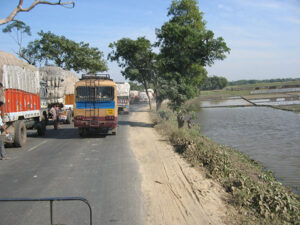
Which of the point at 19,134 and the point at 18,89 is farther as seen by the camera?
the point at 18,89

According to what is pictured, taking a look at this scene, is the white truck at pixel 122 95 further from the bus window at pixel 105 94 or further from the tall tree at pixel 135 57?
the bus window at pixel 105 94

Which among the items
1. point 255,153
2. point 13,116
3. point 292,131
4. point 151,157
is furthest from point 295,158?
point 13,116

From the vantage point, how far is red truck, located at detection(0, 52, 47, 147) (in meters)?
11.1

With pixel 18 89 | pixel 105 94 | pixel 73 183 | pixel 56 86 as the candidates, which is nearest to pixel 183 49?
pixel 105 94

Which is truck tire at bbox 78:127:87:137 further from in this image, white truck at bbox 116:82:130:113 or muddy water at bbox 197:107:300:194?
white truck at bbox 116:82:130:113

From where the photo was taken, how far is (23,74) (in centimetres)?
1303

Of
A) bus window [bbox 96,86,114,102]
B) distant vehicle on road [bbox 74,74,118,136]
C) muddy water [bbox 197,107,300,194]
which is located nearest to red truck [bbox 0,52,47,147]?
distant vehicle on road [bbox 74,74,118,136]

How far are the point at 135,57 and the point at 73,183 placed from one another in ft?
88.5

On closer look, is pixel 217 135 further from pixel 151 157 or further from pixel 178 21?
pixel 151 157

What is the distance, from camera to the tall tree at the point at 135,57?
3197 centimetres

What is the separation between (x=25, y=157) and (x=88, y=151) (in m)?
2.34

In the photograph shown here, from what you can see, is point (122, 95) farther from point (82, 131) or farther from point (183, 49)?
point (82, 131)

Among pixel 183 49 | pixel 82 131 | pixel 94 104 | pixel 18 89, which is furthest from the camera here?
pixel 183 49

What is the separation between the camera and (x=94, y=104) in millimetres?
14758
